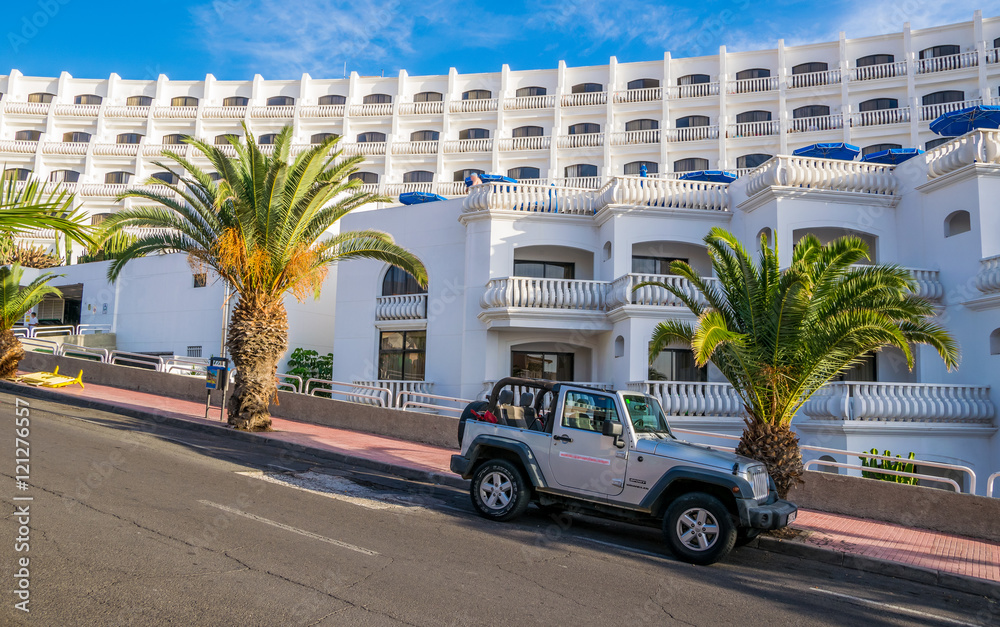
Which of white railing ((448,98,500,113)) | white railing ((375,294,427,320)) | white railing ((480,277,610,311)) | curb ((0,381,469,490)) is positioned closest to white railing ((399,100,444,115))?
white railing ((448,98,500,113))

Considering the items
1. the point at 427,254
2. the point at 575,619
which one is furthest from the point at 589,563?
the point at 427,254

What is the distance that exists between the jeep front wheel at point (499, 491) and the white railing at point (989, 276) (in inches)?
587

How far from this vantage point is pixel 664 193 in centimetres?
2091

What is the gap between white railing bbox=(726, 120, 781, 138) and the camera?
37844 mm

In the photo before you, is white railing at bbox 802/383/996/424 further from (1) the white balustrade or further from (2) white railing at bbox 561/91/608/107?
(2) white railing at bbox 561/91/608/107

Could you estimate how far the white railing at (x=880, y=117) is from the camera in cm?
3575

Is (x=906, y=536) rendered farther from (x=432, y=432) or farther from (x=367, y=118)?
(x=367, y=118)

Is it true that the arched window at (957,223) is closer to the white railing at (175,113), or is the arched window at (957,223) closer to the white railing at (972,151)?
the white railing at (972,151)

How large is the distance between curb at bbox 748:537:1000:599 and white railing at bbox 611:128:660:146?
111 ft

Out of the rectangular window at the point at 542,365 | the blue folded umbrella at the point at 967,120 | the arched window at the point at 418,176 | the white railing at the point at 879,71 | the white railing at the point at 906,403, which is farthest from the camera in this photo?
the arched window at the point at 418,176

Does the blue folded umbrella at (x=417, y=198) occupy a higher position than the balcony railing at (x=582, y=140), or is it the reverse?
the balcony railing at (x=582, y=140)

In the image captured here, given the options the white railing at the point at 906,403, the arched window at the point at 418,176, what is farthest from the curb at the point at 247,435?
the arched window at the point at 418,176

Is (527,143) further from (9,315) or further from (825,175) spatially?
(9,315)

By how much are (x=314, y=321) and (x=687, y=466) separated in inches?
848
